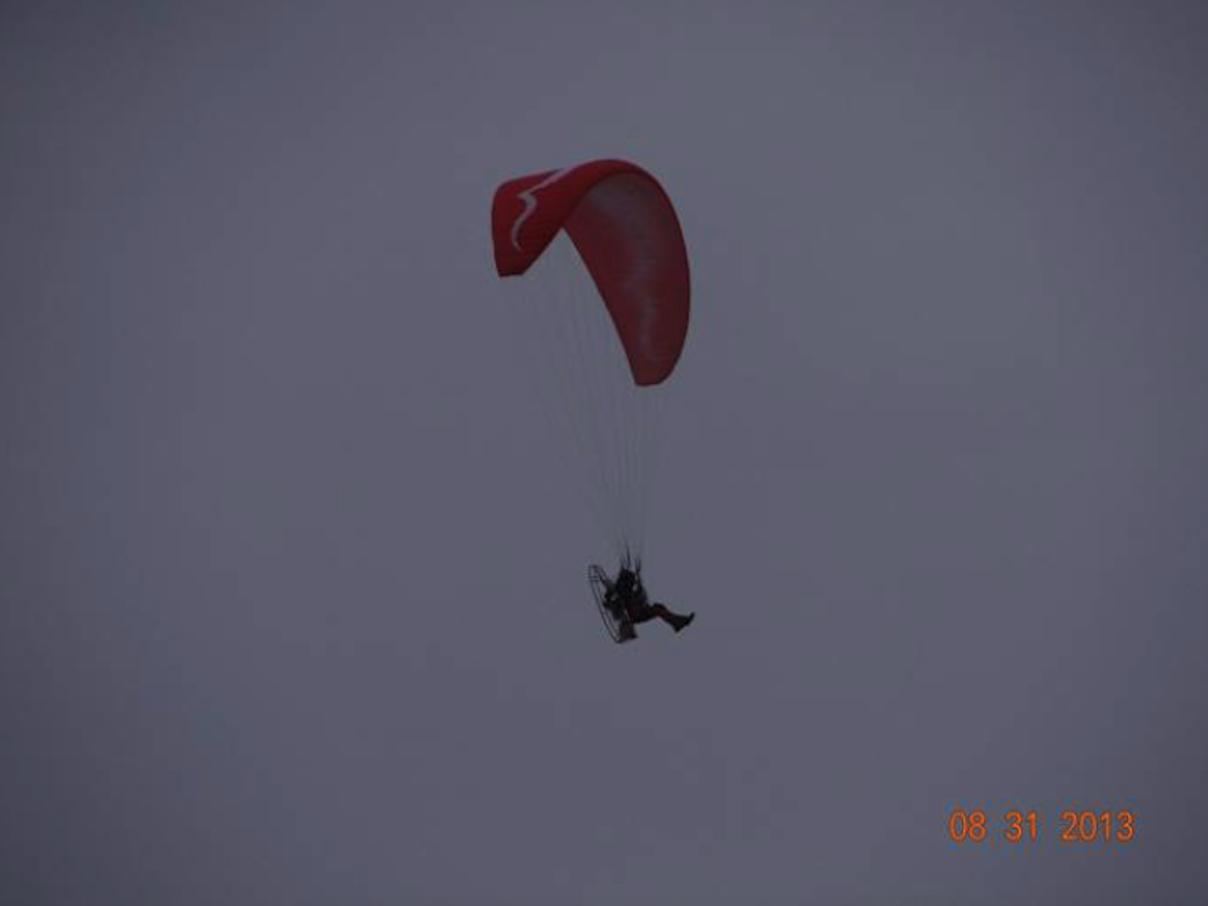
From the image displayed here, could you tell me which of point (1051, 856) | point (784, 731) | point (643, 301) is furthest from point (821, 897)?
point (643, 301)

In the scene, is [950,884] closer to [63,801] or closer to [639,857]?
[639,857]

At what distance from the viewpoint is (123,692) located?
83.1 ft

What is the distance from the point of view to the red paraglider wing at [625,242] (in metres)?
7.66

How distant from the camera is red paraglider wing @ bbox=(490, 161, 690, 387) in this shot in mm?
7664

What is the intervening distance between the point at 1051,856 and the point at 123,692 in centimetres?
3000
